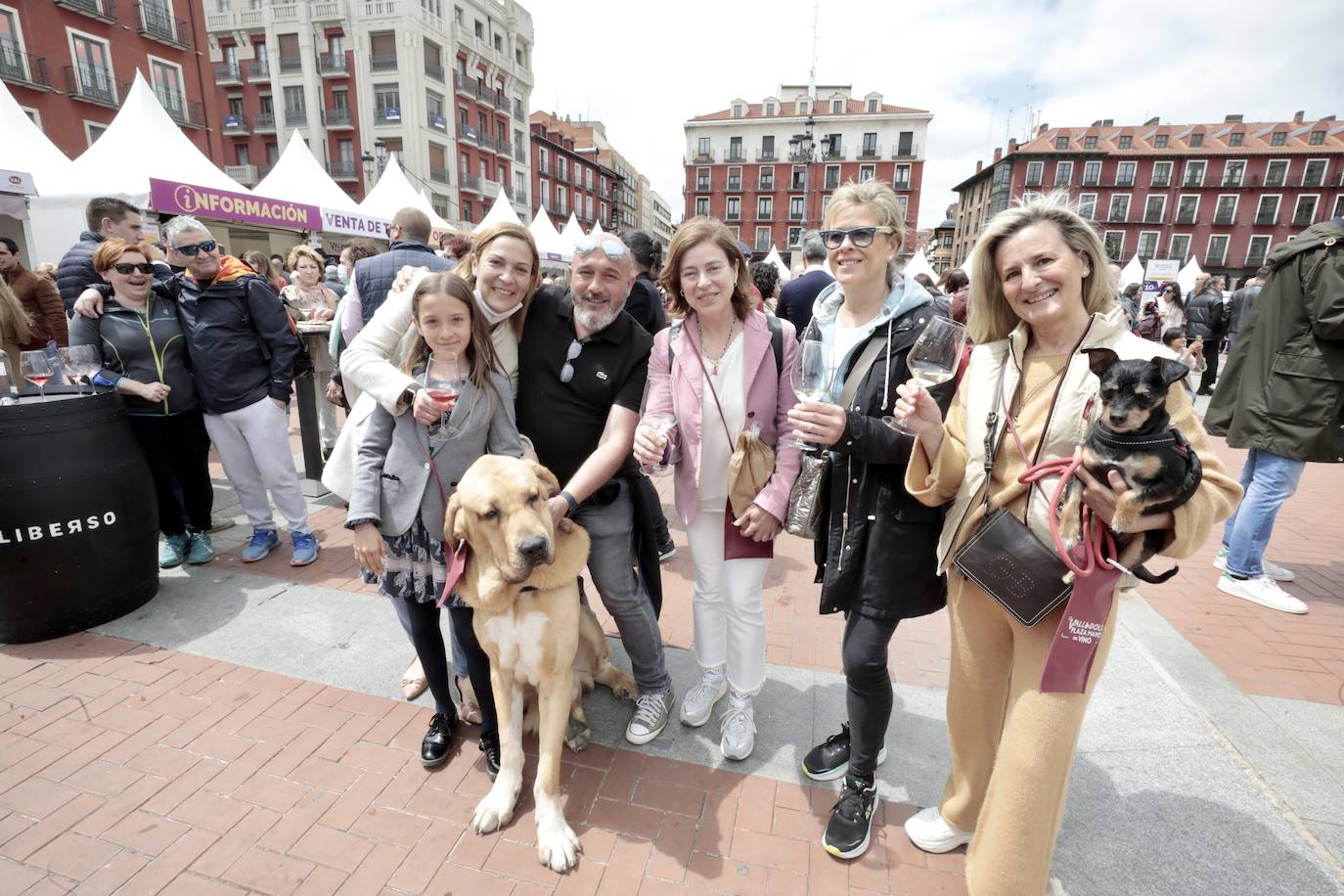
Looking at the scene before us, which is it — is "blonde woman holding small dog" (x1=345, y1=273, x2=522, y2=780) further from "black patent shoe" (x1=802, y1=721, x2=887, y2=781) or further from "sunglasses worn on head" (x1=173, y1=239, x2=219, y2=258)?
"sunglasses worn on head" (x1=173, y1=239, x2=219, y2=258)

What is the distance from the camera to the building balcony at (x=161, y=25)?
22016mm

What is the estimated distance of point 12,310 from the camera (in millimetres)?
4980

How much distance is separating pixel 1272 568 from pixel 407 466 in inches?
238

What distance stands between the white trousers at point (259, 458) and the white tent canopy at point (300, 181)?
29.5 feet

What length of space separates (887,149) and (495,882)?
67.0 metres

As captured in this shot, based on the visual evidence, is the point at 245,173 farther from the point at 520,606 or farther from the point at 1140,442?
the point at 1140,442

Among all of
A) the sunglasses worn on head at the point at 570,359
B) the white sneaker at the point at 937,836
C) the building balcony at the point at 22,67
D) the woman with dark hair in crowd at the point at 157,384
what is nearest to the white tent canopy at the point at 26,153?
the woman with dark hair in crowd at the point at 157,384

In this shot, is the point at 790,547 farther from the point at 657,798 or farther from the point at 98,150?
the point at 98,150

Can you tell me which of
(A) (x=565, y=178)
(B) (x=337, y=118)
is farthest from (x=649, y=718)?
(A) (x=565, y=178)

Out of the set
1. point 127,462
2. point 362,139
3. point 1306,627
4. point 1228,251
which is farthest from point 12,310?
point 1228,251

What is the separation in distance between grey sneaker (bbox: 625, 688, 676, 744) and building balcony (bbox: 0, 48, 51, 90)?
2841cm

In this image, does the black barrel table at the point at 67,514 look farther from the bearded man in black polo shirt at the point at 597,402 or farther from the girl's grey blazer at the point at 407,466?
the bearded man in black polo shirt at the point at 597,402

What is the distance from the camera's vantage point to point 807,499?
88.4 inches

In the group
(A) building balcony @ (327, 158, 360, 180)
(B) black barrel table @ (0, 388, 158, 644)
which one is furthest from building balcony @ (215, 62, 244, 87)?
(B) black barrel table @ (0, 388, 158, 644)
